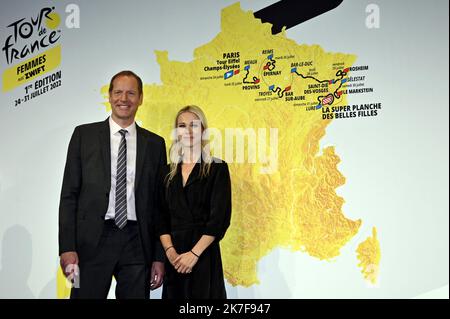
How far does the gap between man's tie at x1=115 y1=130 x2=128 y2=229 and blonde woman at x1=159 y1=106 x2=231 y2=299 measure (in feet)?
0.83

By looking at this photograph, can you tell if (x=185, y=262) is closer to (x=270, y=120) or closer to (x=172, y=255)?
(x=172, y=255)

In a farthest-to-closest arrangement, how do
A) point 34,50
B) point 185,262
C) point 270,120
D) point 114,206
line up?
point 34,50, point 270,120, point 114,206, point 185,262

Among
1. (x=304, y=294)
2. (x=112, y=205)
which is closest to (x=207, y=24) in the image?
(x=112, y=205)

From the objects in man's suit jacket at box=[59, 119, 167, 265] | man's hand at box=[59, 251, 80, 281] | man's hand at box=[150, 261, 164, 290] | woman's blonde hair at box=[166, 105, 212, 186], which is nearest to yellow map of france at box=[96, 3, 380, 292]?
woman's blonde hair at box=[166, 105, 212, 186]

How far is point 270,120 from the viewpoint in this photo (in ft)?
12.1

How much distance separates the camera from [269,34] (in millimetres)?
3719

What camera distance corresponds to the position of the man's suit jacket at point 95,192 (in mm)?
3386

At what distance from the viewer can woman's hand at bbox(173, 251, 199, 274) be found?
3.26 meters

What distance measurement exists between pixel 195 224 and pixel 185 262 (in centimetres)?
24

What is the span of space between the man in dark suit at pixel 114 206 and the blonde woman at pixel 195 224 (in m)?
0.12

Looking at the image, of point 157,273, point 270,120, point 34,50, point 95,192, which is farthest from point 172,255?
point 34,50

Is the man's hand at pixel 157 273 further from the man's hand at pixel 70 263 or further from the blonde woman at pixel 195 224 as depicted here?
the man's hand at pixel 70 263

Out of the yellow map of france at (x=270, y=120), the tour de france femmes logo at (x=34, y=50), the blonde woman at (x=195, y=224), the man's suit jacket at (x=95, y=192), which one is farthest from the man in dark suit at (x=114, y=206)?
the tour de france femmes logo at (x=34, y=50)
